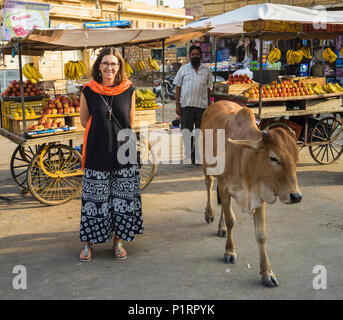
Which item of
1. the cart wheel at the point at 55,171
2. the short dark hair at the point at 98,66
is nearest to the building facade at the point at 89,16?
the cart wheel at the point at 55,171

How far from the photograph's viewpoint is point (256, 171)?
3.37 metres

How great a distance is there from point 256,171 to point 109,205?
150cm

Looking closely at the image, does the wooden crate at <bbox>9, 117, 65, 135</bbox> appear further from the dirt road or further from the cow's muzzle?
the cow's muzzle

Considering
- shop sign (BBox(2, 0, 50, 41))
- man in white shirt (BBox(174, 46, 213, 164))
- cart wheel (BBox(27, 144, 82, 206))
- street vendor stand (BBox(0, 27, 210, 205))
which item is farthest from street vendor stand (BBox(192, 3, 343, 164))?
shop sign (BBox(2, 0, 50, 41))

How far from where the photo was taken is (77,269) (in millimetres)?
3809

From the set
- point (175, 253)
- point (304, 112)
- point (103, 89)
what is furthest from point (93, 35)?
point (304, 112)

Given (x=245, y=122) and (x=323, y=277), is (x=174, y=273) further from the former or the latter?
(x=245, y=122)

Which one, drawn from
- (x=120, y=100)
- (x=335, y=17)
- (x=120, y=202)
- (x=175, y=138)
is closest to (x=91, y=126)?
(x=120, y=100)

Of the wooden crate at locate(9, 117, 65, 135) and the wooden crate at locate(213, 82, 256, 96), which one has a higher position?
the wooden crate at locate(213, 82, 256, 96)

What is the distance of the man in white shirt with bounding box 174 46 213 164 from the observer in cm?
721

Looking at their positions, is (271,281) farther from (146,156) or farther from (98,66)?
(146,156)

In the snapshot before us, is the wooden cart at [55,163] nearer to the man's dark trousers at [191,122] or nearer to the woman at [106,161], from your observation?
the man's dark trousers at [191,122]

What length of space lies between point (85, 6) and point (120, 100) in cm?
2242

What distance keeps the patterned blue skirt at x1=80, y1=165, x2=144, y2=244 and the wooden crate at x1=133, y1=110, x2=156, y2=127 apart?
6.83ft
